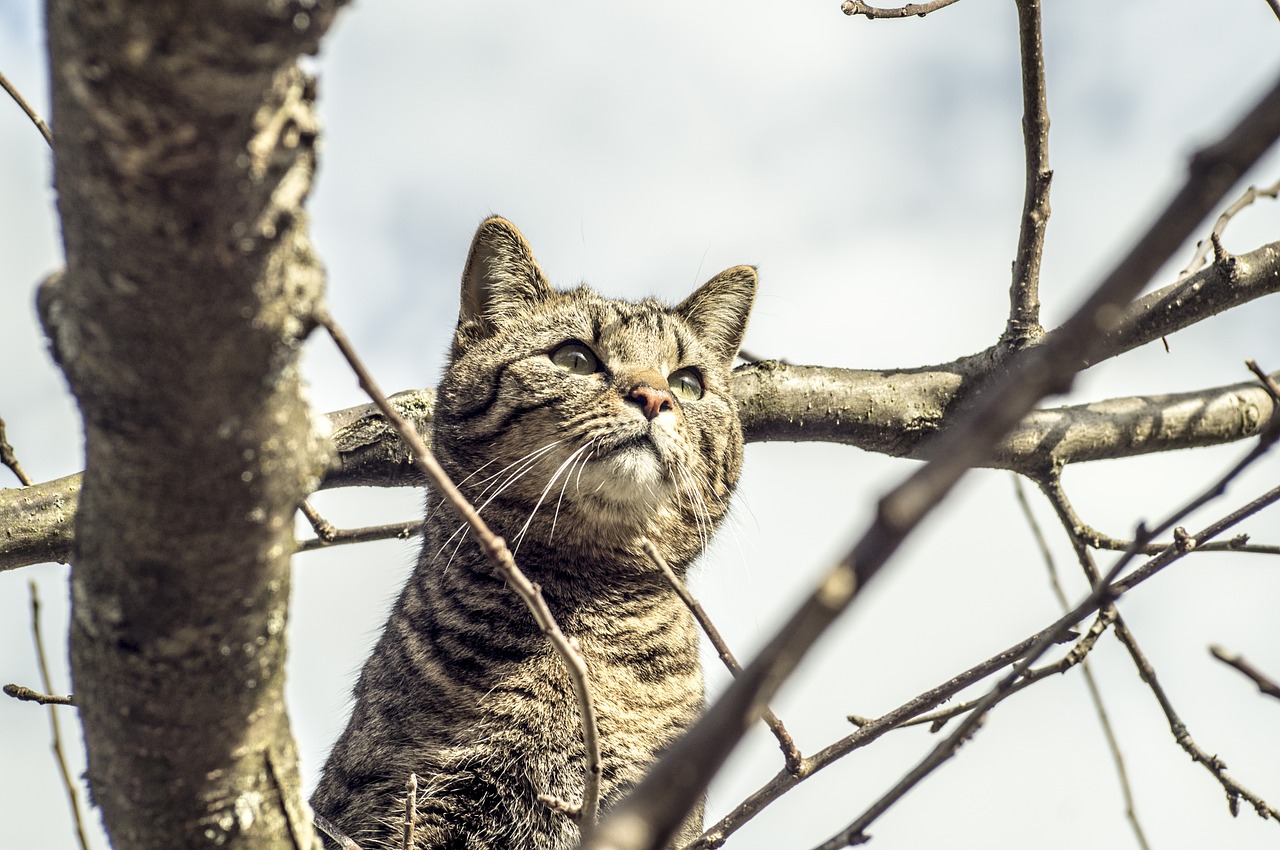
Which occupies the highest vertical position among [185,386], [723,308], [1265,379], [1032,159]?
[723,308]

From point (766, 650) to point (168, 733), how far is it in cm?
95

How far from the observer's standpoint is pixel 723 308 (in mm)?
4371

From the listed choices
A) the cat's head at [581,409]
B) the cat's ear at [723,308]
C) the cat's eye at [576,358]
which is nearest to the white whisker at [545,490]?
the cat's head at [581,409]

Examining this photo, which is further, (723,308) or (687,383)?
(723,308)

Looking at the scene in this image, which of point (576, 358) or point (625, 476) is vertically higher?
point (576, 358)

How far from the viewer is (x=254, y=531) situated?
127 centimetres

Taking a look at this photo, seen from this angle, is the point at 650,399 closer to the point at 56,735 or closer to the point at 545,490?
the point at 545,490

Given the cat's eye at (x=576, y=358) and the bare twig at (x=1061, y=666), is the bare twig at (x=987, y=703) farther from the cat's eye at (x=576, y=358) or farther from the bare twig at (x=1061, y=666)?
the cat's eye at (x=576, y=358)

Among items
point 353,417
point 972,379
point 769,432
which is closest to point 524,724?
point 353,417

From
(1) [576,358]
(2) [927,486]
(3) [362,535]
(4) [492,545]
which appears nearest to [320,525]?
(3) [362,535]

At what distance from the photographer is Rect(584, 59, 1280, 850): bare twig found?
28.6 inches

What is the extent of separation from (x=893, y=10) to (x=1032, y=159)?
0.62m

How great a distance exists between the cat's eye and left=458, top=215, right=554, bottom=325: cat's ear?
0.37 m

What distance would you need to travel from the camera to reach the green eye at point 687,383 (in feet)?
12.5
